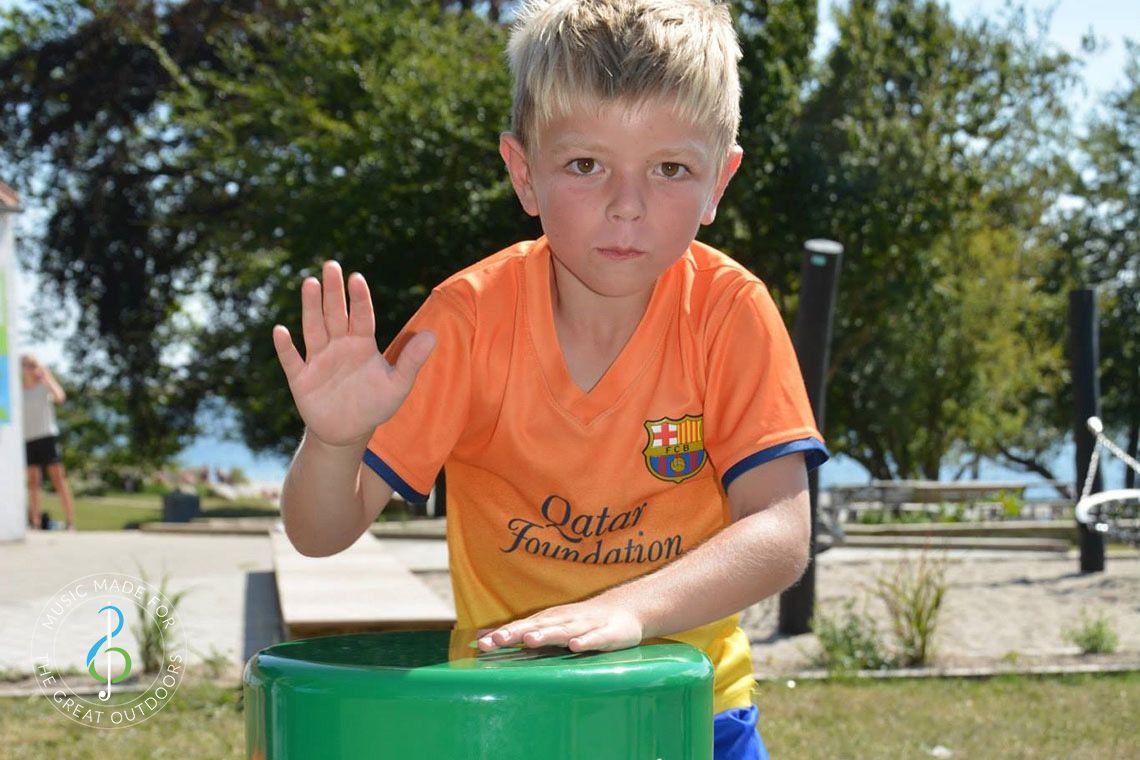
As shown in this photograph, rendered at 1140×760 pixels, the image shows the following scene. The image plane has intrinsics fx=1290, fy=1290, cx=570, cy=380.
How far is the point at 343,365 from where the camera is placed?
1881mm

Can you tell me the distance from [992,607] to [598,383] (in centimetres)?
738

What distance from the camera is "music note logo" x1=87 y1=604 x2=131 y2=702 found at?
5.73 meters

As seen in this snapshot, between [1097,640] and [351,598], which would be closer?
[351,598]

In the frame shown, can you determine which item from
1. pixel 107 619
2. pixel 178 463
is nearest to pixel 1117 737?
pixel 107 619

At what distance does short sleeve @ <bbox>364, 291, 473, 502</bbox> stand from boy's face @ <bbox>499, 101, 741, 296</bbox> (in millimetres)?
252

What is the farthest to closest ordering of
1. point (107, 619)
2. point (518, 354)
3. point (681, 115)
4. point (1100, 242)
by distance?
point (1100, 242), point (107, 619), point (518, 354), point (681, 115)

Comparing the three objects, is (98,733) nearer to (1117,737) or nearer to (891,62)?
(1117,737)

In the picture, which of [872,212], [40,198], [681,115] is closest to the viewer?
[681,115]

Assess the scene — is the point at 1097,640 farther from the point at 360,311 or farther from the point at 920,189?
the point at 920,189

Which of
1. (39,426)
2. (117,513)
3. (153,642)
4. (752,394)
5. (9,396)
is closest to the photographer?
(752,394)

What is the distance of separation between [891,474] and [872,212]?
12.1 m

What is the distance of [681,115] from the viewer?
2029 millimetres

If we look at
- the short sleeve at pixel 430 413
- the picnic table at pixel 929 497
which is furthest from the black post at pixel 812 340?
the picnic table at pixel 929 497

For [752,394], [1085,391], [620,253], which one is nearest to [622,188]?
[620,253]
